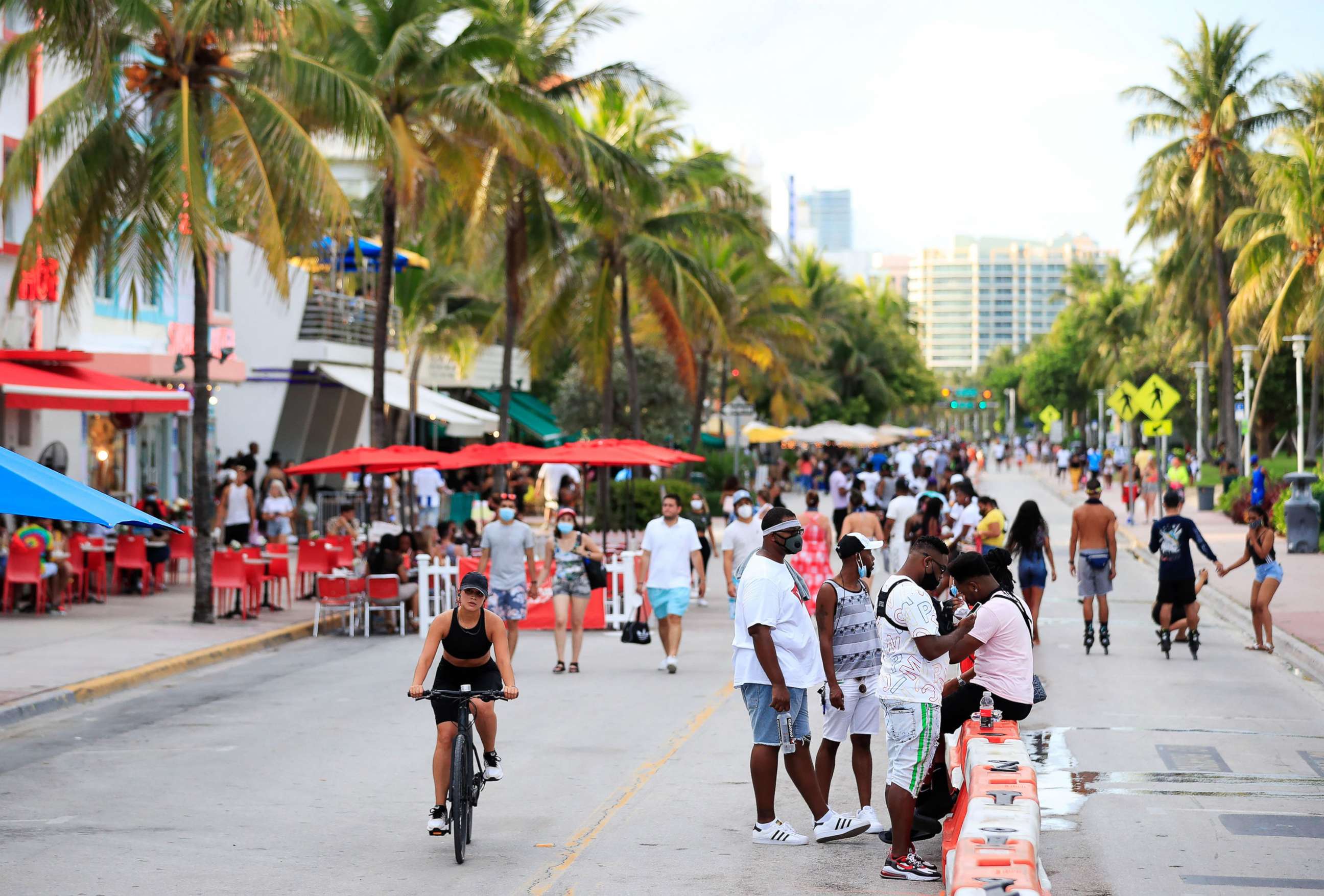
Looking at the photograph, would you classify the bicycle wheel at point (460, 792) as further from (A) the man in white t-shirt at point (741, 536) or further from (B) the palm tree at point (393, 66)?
(B) the palm tree at point (393, 66)

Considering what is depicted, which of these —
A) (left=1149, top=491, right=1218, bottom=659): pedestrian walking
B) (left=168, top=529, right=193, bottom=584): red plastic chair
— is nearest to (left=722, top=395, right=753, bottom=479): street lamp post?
(left=168, top=529, right=193, bottom=584): red plastic chair

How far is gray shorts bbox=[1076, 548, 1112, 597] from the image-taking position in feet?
53.5

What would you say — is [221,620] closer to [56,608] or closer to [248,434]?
[56,608]

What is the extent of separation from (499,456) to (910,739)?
52.3 ft

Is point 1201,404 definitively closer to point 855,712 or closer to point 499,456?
point 499,456

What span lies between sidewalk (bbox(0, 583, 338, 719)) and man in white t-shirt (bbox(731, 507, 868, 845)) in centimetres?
747

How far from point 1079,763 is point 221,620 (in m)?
12.5

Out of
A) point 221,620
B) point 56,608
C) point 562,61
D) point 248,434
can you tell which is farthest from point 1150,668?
point 248,434

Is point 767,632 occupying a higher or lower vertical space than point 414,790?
higher

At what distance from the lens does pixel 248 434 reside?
38.2 meters

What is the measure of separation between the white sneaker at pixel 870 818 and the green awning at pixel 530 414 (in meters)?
42.7

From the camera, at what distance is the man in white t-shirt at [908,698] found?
7668 millimetres

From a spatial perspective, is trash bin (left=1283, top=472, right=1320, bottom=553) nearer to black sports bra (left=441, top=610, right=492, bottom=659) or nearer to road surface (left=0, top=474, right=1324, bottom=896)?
road surface (left=0, top=474, right=1324, bottom=896)

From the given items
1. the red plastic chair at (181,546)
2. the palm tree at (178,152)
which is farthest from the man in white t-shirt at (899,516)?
the red plastic chair at (181,546)
